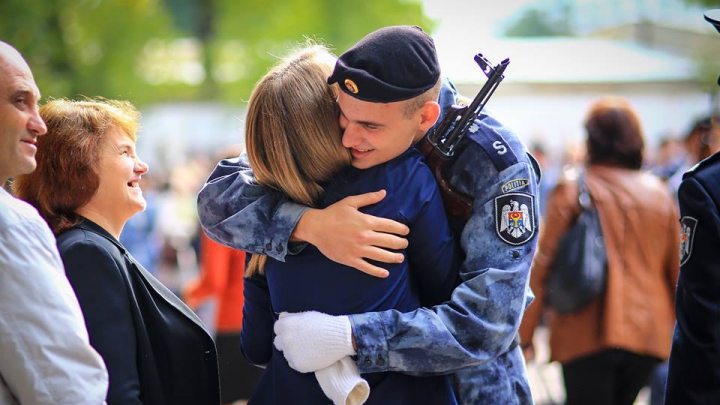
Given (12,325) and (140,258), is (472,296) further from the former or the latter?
(140,258)

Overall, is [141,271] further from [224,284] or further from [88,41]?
[88,41]

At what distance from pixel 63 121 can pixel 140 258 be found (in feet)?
18.5

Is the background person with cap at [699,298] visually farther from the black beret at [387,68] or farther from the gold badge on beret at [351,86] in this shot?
the gold badge on beret at [351,86]

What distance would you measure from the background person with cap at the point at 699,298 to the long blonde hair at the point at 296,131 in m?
0.93

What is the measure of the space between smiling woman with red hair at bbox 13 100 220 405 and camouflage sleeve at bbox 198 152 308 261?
285mm

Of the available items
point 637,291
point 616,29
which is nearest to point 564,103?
point 616,29

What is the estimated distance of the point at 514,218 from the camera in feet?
6.61

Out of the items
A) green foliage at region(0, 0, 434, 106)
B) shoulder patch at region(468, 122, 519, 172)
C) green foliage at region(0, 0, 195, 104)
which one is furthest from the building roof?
green foliage at region(0, 0, 195, 104)

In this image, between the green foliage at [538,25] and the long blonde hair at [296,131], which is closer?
the long blonde hair at [296,131]

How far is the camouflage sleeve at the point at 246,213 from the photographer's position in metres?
2.13

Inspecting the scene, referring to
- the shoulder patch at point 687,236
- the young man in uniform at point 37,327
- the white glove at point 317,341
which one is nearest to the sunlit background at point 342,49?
the shoulder patch at point 687,236

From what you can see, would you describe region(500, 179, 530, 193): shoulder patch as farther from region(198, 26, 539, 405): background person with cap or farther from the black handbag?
the black handbag

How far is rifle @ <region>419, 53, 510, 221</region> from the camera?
6.86 ft

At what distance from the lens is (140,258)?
7.86 metres
